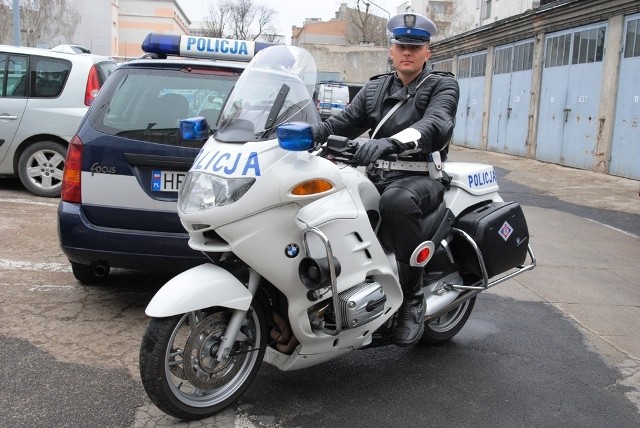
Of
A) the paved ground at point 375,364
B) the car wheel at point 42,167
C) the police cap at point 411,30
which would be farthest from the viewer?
the car wheel at point 42,167

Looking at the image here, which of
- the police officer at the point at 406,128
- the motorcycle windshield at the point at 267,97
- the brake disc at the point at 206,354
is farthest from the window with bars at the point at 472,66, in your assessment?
the brake disc at the point at 206,354

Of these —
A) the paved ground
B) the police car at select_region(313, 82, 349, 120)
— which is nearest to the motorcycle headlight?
the paved ground

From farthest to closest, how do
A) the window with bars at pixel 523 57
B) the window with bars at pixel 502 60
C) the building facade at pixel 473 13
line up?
the building facade at pixel 473 13 → the window with bars at pixel 502 60 → the window with bars at pixel 523 57

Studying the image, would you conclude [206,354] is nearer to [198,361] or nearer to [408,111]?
[198,361]

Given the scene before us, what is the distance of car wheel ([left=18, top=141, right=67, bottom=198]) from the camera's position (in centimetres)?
889

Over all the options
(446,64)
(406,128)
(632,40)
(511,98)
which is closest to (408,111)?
(406,128)

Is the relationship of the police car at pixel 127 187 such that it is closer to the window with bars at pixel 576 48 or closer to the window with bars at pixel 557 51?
the window with bars at pixel 576 48

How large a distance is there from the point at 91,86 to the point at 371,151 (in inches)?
267

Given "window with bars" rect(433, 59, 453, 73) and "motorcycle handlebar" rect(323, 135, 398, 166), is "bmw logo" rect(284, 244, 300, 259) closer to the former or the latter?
"motorcycle handlebar" rect(323, 135, 398, 166)

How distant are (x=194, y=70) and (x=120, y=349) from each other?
2043mm

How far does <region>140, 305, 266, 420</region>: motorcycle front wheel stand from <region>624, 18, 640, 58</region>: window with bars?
541 inches

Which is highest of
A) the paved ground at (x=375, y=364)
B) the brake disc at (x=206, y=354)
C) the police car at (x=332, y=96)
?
the police car at (x=332, y=96)

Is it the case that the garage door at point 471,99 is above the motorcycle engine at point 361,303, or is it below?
above

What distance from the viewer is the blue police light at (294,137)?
2.98 metres
